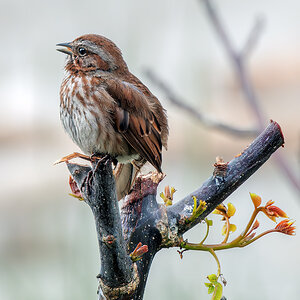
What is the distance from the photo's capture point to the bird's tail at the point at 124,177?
190cm

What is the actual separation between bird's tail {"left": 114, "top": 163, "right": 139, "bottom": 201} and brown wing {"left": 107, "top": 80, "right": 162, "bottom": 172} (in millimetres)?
74

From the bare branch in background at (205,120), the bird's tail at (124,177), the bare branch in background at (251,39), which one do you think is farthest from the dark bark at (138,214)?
the bare branch in background at (251,39)

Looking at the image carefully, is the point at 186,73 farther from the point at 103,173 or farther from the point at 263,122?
the point at 103,173

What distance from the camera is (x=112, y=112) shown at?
7.56ft

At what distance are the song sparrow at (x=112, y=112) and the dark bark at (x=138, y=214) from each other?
16.0 inches

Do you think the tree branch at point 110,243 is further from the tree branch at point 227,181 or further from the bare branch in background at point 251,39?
the bare branch in background at point 251,39

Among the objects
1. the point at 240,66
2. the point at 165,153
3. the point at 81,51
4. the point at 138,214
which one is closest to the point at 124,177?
the point at 138,214

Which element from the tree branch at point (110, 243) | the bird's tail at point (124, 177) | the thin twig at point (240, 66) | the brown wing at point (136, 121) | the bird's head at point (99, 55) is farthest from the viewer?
the bird's head at point (99, 55)

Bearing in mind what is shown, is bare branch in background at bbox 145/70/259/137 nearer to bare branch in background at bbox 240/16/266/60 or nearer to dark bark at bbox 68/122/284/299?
bare branch in background at bbox 240/16/266/60

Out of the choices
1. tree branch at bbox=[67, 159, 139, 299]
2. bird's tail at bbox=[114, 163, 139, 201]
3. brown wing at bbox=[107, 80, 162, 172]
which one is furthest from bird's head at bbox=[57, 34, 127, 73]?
tree branch at bbox=[67, 159, 139, 299]

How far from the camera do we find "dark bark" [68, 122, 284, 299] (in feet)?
5.06

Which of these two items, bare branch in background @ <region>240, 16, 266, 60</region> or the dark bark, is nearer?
Answer: the dark bark

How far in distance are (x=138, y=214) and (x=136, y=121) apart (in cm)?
64

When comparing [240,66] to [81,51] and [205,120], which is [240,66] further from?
[81,51]
